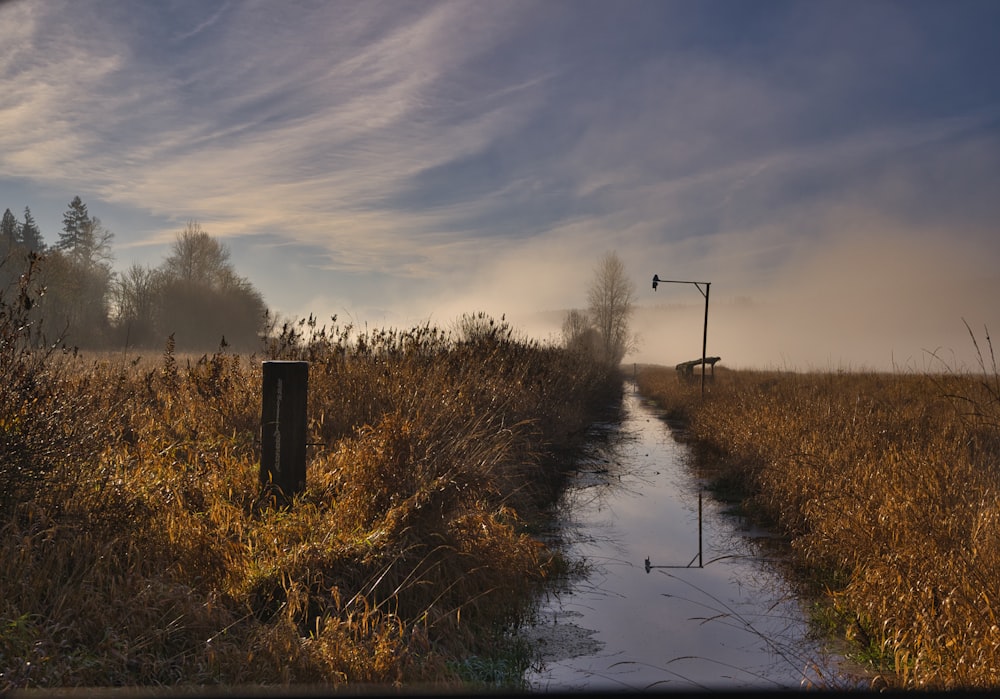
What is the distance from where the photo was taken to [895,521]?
5.48m

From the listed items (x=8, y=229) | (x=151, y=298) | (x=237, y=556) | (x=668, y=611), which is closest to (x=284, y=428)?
(x=237, y=556)

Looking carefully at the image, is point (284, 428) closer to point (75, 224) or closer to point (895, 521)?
point (895, 521)

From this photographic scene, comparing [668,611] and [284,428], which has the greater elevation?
[284,428]

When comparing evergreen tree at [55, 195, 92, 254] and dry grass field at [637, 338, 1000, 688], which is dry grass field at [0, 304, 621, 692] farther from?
evergreen tree at [55, 195, 92, 254]

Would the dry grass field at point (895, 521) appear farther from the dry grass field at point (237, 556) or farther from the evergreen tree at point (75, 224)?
the evergreen tree at point (75, 224)

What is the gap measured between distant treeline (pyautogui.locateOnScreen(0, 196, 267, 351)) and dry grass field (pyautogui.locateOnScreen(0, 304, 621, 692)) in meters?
32.7

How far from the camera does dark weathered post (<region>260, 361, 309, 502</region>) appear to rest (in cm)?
529

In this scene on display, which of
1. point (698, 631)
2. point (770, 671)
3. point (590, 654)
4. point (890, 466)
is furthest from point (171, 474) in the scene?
point (890, 466)

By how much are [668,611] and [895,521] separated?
6.18 ft

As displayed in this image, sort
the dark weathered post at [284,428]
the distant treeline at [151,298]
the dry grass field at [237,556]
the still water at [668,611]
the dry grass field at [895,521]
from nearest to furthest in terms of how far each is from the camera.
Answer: the dry grass field at [237,556] < the dry grass field at [895,521] < the still water at [668,611] < the dark weathered post at [284,428] < the distant treeline at [151,298]

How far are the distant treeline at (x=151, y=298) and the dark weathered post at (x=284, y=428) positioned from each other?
3316 centimetres

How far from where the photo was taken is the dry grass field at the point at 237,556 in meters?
3.37

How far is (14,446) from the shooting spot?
4.45 metres

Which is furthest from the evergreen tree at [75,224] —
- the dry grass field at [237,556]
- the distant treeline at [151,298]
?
the dry grass field at [237,556]
